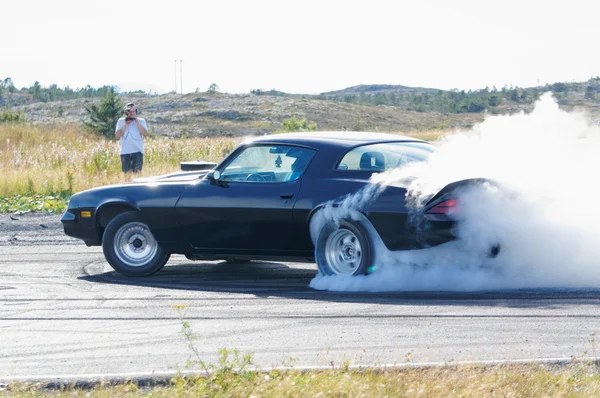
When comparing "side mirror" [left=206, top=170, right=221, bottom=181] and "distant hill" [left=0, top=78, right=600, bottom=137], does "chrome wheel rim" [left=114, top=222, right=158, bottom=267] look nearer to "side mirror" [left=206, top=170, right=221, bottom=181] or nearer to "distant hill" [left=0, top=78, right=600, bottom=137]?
"side mirror" [left=206, top=170, right=221, bottom=181]

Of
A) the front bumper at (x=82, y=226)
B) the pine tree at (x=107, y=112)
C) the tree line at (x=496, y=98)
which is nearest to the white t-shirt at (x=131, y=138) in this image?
the front bumper at (x=82, y=226)

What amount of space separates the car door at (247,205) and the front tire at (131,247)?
1.78 ft

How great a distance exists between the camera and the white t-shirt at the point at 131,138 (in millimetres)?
18953

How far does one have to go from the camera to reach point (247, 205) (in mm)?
9680

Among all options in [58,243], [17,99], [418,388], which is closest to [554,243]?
[418,388]

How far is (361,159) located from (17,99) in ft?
493

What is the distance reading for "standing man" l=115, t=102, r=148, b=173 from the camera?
18828mm

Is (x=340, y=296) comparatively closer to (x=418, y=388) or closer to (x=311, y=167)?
(x=311, y=167)

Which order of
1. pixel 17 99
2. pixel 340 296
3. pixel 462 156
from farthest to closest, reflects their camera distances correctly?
pixel 17 99, pixel 462 156, pixel 340 296

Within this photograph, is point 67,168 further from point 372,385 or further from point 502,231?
point 372,385

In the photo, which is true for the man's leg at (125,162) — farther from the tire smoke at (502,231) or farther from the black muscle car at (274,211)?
the tire smoke at (502,231)

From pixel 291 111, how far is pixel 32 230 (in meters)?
105

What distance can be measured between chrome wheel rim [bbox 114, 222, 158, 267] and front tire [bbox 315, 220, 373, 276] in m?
2.06

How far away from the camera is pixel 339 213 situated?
9.15 metres
